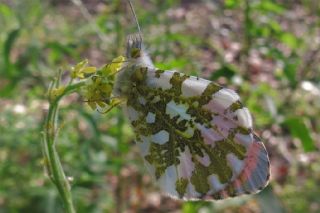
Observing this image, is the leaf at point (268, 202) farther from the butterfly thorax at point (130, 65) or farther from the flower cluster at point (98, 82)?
the flower cluster at point (98, 82)

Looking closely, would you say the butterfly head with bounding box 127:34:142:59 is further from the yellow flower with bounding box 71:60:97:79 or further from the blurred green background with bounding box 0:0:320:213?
the blurred green background with bounding box 0:0:320:213

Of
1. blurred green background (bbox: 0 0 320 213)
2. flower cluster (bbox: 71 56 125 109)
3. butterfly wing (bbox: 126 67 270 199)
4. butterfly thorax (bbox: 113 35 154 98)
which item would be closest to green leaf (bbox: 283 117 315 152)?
blurred green background (bbox: 0 0 320 213)

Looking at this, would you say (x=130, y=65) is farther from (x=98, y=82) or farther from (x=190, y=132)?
(x=190, y=132)

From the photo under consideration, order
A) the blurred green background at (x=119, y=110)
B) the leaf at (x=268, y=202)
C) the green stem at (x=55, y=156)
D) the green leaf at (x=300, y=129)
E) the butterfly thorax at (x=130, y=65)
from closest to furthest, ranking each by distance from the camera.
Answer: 1. the green stem at (x=55, y=156)
2. the butterfly thorax at (x=130, y=65)
3. the leaf at (x=268, y=202)
4. the green leaf at (x=300, y=129)
5. the blurred green background at (x=119, y=110)

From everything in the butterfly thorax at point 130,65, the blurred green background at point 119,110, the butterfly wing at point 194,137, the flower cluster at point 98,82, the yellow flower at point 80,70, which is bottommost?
the blurred green background at point 119,110

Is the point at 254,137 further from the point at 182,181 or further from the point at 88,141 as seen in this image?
the point at 88,141

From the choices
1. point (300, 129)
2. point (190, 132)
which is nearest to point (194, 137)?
point (190, 132)

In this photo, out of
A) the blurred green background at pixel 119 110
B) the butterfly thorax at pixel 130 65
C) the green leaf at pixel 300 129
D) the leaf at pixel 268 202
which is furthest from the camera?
the blurred green background at pixel 119 110

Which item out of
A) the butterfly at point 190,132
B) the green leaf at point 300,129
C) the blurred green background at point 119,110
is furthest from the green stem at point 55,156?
the green leaf at point 300,129
